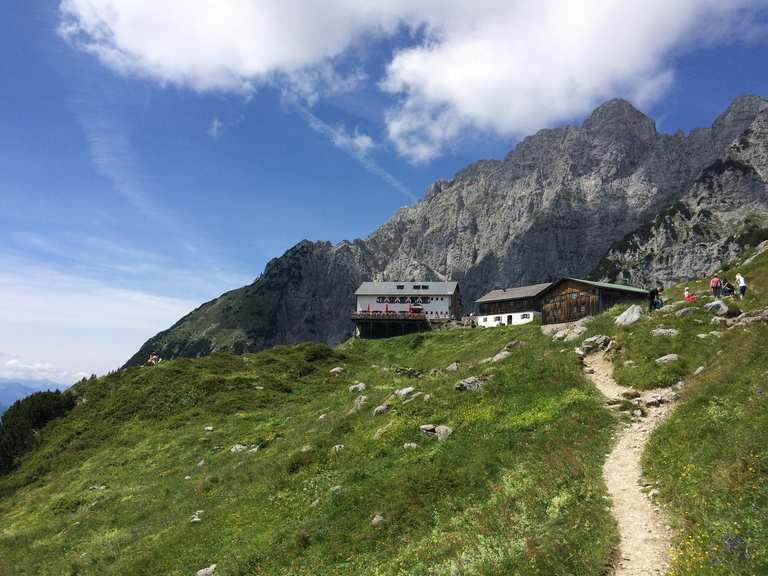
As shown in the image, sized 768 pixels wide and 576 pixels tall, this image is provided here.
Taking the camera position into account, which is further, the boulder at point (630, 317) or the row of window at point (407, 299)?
the row of window at point (407, 299)

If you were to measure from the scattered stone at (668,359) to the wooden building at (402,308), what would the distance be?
82.0 m

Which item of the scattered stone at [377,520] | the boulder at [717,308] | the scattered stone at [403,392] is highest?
the boulder at [717,308]

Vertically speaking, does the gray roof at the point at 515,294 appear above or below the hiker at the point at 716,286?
above

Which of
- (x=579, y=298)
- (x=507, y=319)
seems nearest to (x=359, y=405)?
(x=579, y=298)

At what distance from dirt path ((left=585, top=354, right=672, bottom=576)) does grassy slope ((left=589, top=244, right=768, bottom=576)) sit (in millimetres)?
448

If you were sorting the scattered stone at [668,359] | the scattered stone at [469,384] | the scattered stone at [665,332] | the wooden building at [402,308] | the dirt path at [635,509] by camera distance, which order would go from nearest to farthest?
the dirt path at [635,509] → the scattered stone at [668,359] → the scattered stone at [469,384] → the scattered stone at [665,332] → the wooden building at [402,308]

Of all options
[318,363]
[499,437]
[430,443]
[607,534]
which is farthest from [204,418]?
→ [607,534]

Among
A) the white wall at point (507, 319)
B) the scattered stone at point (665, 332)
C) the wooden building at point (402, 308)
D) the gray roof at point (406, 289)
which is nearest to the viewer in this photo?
the scattered stone at point (665, 332)

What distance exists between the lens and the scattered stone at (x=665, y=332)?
27.3 metres

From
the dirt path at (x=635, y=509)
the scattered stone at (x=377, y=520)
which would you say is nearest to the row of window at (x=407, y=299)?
the dirt path at (x=635, y=509)

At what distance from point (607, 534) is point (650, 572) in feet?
4.71

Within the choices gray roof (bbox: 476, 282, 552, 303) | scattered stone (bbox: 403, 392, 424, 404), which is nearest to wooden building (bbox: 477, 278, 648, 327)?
gray roof (bbox: 476, 282, 552, 303)

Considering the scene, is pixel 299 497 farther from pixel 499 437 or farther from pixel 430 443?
pixel 499 437

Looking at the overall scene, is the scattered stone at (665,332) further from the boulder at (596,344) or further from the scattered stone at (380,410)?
the scattered stone at (380,410)
